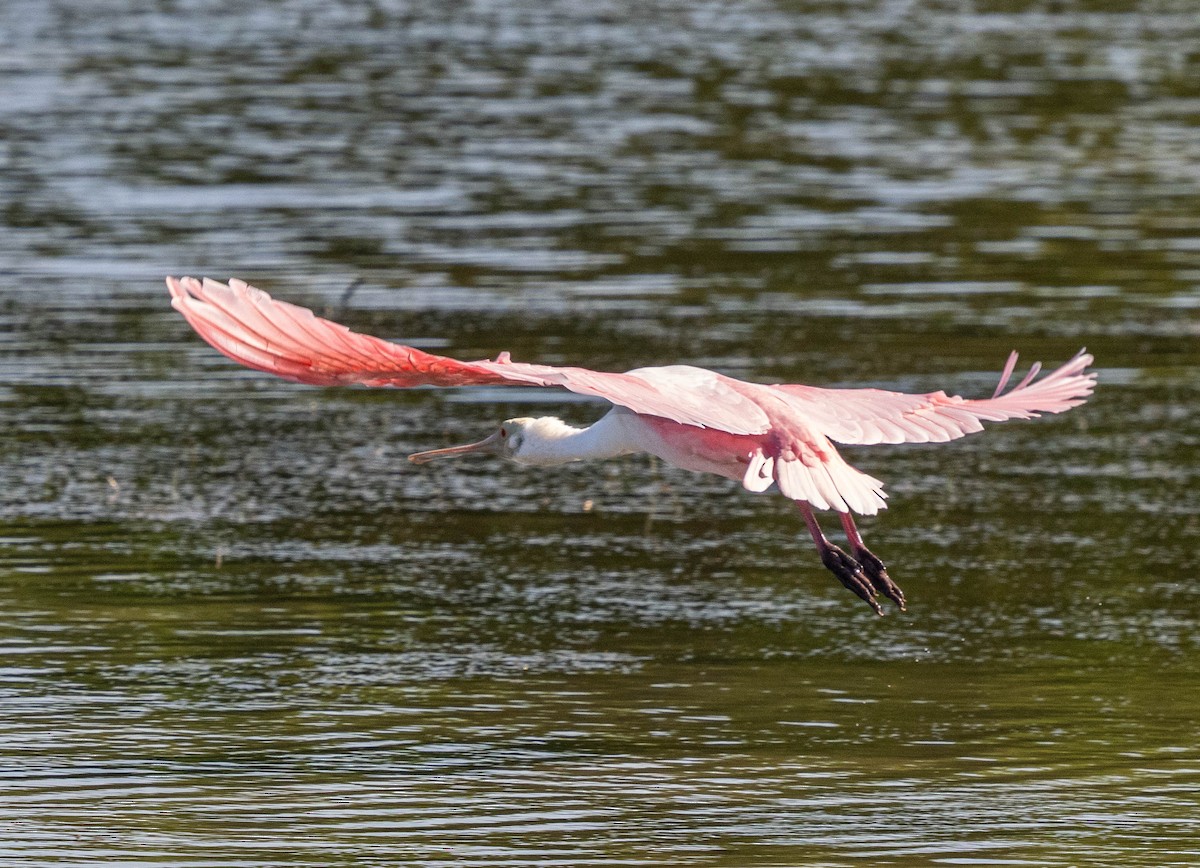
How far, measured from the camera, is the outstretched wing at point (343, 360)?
700 centimetres

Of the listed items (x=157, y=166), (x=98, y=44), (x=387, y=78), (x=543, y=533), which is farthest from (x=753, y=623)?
(x=98, y=44)

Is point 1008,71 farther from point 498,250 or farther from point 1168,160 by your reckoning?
point 498,250

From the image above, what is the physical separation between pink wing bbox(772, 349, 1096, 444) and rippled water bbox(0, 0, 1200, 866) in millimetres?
988

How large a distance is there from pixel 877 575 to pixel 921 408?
1.79ft

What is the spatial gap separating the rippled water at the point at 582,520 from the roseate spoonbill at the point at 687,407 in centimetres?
84

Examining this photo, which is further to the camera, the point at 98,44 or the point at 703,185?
the point at 98,44

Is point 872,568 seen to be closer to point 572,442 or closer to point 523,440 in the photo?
point 572,442

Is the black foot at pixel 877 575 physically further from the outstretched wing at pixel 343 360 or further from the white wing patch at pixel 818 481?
the outstretched wing at pixel 343 360

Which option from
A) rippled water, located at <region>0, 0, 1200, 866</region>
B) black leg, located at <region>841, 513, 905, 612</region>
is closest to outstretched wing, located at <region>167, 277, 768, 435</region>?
black leg, located at <region>841, 513, 905, 612</region>

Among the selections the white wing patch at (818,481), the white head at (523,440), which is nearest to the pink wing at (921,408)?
the white wing patch at (818,481)

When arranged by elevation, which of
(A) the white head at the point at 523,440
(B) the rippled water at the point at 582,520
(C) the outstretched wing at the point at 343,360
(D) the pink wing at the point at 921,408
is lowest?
(B) the rippled water at the point at 582,520

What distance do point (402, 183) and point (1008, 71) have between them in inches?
397

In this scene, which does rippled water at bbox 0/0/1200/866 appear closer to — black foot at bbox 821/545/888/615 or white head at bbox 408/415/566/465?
black foot at bbox 821/545/888/615

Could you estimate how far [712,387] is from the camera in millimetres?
7551
